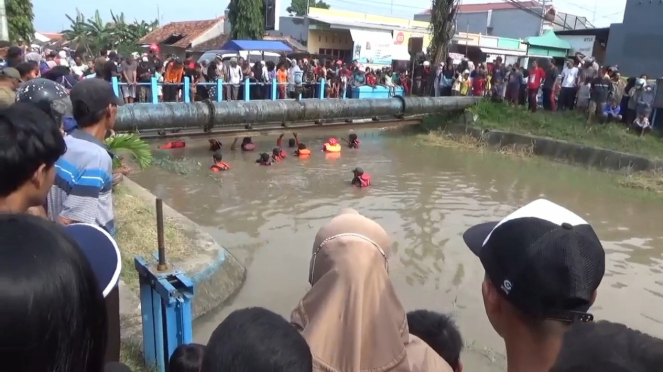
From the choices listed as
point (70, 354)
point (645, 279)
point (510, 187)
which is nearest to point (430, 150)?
point (510, 187)

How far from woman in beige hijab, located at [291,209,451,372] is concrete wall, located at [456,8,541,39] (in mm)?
41049

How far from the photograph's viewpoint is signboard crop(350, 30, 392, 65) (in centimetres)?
2944

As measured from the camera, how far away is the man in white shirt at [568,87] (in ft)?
46.9

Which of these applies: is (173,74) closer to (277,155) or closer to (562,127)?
(277,155)

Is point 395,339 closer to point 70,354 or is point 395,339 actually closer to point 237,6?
point 70,354

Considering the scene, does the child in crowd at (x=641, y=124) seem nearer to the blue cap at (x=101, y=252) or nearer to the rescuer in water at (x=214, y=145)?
the rescuer in water at (x=214, y=145)

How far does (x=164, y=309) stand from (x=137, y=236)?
Result: 2.26 meters

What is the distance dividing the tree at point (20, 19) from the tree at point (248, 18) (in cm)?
1069

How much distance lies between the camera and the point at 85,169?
272 cm

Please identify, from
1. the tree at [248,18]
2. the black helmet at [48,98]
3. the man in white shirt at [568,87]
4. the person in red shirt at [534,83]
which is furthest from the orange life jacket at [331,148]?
the tree at [248,18]

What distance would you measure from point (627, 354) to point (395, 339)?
2.72 ft

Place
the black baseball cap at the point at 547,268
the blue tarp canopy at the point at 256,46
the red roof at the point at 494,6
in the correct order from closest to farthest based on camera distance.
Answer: the black baseball cap at the point at 547,268 < the blue tarp canopy at the point at 256,46 < the red roof at the point at 494,6

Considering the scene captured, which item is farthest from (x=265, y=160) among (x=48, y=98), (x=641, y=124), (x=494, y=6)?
(x=494, y=6)

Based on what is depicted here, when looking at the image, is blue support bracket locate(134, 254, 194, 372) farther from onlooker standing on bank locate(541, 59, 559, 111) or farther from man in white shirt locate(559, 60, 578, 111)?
onlooker standing on bank locate(541, 59, 559, 111)
